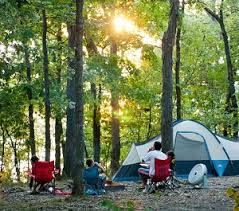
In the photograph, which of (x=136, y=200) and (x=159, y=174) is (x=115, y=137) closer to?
(x=159, y=174)

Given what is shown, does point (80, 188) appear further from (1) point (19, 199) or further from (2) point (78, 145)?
(1) point (19, 199)

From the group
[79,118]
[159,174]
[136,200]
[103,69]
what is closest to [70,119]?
[103,69]

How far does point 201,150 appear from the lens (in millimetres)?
15883

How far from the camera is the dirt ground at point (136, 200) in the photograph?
7883mm

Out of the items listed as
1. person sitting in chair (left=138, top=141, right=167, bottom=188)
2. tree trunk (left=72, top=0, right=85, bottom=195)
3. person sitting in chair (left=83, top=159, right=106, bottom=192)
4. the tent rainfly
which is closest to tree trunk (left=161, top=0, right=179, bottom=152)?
person sitting in chair (left=138, top=141, right=167, bottom=188)

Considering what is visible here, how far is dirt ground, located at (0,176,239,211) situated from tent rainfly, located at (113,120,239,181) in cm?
440

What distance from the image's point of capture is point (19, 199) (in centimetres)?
968

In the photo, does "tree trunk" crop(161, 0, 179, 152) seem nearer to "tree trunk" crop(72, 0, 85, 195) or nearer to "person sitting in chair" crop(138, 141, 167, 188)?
"person sitting in chair" crop(138, 141, 167, 188)

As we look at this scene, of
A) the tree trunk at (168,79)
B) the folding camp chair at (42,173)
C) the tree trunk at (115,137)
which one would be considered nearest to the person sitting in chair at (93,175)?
the folding camp chair at (42,173)

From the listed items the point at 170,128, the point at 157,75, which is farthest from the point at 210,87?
the point at 170,128

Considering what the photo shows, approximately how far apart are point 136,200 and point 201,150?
7347mm

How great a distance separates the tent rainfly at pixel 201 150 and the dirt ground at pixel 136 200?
4.40 meters

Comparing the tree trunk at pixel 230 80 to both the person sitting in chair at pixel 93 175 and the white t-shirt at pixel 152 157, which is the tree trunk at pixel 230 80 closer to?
the white t-shirt at pixel 152 157

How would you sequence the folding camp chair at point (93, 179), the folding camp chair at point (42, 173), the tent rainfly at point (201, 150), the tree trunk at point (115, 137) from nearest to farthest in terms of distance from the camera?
→ the folding camp chair at point (93, 179), the folding camp chair at point (42, 173), the tent rainfly at point (201, 150), the tree trunk at point (115, 137)
